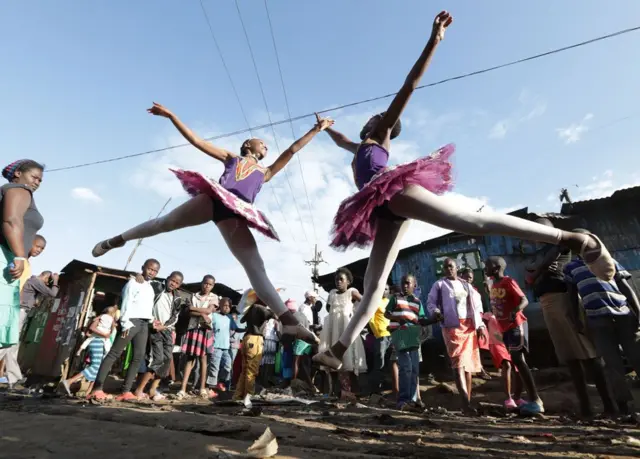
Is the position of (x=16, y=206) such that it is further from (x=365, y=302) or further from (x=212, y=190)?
(x=365, y=302)

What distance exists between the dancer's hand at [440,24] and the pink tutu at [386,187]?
0.70 meters

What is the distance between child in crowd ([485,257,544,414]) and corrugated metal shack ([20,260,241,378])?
32.8 ft

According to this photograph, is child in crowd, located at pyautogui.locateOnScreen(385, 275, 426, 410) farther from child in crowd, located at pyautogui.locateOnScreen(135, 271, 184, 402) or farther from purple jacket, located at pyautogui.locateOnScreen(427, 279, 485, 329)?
child in crowd, located at pyautogui.locateOnScreen(135, 271, 184, 402)

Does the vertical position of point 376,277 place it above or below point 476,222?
below

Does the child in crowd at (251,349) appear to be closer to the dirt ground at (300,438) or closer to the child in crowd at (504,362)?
the dirt ground at (300,438)

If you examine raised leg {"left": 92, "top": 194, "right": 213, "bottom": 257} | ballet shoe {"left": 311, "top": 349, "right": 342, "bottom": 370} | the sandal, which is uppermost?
raised leg {"left": 92, "top": 194, "right": 213, "bottom": 257}

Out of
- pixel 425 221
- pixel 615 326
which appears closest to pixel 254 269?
pixel 425 221

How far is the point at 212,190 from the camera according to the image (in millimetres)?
2656

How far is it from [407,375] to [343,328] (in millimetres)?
1245

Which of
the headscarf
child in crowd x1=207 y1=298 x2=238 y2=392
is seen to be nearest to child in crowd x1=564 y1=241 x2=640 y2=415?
the headscarf

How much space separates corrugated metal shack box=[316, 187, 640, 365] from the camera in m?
12.2

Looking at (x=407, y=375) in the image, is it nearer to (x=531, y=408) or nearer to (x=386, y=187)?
(x=531, y=408)

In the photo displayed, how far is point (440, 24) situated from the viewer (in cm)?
241

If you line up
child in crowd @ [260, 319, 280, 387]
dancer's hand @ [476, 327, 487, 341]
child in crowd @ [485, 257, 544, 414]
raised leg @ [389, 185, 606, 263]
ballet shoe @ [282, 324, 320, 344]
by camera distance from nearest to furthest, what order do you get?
raised leg @ [389, 185, 606, 263] → ballet shoe @ [282, 324, 320, 344] → child in crowd @ [485, 257, 544, 414] → dancer's hand @ [476, 327, 487, 341] → child in crowd @ [260, 319, 280, 387]
